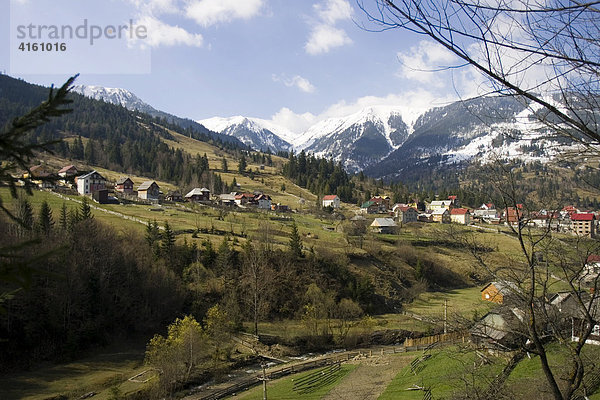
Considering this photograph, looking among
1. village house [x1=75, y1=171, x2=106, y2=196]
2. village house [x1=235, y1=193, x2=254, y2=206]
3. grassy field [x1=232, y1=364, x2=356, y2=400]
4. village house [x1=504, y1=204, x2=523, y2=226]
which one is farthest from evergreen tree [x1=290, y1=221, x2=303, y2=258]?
village house [x1=235, y1=193, x2=254, y2=206]

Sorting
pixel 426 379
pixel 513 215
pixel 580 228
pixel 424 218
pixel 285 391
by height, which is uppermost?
pixel 513 215

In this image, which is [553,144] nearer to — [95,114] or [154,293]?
[154,293]

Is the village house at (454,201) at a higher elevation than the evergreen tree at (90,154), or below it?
below

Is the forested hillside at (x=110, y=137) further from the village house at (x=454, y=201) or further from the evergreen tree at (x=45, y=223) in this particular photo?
the village house at (x=454, y=201)

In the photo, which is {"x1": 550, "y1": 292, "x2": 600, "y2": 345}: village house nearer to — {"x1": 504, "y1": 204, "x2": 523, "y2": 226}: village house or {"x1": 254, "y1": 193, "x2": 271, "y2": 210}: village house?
{"x1": 504, "y1": 204, "x2": 523, "y2": 226}: village house

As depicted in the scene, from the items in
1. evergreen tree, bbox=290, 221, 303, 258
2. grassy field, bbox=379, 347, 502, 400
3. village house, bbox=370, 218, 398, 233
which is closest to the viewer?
grassy field, bbox=379, 347, 502, 400

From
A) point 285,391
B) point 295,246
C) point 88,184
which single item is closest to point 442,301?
point 295,246

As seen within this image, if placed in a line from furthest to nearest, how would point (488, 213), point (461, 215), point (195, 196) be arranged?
point (461, 215) → point (488, 213) → point (195, 196)

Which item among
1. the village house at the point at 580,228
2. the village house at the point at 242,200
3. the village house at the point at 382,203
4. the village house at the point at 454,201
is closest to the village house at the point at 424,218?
the village house at the point at 382,203

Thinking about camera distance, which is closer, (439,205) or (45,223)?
(45,223)

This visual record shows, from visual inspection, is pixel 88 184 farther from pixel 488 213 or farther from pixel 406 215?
pixel 488 213

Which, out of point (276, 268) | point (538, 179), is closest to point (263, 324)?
point (276, 268)

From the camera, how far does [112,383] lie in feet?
72.1

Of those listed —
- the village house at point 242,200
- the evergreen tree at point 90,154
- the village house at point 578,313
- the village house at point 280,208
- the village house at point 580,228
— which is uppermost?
the evergreen tree at point 90,154
